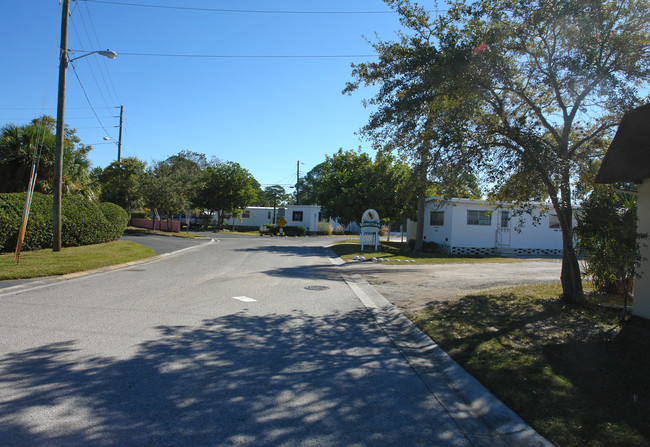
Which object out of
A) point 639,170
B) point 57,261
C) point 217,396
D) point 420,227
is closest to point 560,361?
point 639,170

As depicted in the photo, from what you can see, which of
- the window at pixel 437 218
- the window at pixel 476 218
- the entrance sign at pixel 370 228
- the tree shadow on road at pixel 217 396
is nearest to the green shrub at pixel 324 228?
the window at pixel 437 218

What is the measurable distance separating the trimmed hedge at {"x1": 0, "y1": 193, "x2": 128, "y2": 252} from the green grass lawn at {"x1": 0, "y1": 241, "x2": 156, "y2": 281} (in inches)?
22.5

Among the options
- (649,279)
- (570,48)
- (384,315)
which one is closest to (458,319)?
(384,315)

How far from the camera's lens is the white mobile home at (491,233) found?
25484 mm

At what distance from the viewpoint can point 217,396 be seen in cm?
398

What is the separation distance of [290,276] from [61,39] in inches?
468

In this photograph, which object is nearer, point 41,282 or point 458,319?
point 458,319

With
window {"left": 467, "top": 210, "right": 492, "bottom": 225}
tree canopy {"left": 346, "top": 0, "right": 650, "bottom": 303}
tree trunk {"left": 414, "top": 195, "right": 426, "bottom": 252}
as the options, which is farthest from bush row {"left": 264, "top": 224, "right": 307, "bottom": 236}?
tree canopy {"left": 346, "top": 0, "right": 650, "bottom": 303}

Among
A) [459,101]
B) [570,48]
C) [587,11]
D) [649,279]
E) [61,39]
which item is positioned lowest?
[649,279]

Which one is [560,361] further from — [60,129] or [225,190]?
[225,190]

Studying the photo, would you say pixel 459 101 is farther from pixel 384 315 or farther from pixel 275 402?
pixel 275 402

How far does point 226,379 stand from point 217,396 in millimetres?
428

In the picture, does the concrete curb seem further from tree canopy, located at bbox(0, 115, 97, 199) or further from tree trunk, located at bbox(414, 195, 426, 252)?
tree trunk, located at bbox(414, 195, 426, 252)

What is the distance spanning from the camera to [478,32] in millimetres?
8594
